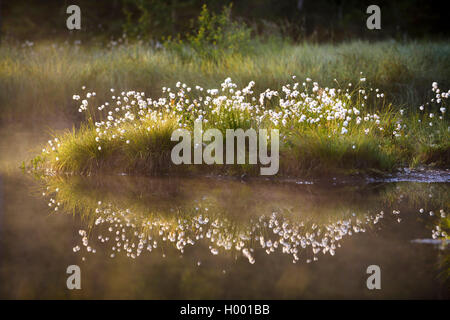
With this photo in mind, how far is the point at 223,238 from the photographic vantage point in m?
4.97

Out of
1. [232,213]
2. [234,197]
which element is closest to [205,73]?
[234,197]

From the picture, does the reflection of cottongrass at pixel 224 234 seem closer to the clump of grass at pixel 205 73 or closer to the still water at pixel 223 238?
the still water at pixel 223 238

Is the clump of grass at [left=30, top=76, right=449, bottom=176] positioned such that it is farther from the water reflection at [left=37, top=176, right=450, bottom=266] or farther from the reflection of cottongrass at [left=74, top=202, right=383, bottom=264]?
the reflection of cottongrass at [left=74, top=202, right=383, bottom=264]

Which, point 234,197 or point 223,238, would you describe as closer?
point 223,238

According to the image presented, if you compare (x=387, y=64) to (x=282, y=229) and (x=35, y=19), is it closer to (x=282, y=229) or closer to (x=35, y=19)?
(x=282, y=229)

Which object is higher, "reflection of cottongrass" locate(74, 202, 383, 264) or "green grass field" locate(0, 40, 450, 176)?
"green grass field" locate(0, 40, 450, 176)

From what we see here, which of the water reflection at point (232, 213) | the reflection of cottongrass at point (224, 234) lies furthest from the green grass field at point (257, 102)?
the reflection of cottongrass at point (224, 234)

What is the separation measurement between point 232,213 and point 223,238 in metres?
0.87

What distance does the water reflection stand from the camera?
4777 mm

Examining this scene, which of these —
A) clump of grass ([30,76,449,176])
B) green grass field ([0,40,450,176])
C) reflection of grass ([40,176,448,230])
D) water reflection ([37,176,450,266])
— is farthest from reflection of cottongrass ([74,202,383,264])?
green grass field ([0,40,450,176])

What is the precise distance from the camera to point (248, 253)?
4.57 meters

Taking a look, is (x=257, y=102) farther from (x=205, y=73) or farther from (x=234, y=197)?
(x=234, y=197)

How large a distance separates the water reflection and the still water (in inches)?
0.5

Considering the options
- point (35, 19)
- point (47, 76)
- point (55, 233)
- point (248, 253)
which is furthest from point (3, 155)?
point (35, 19)
